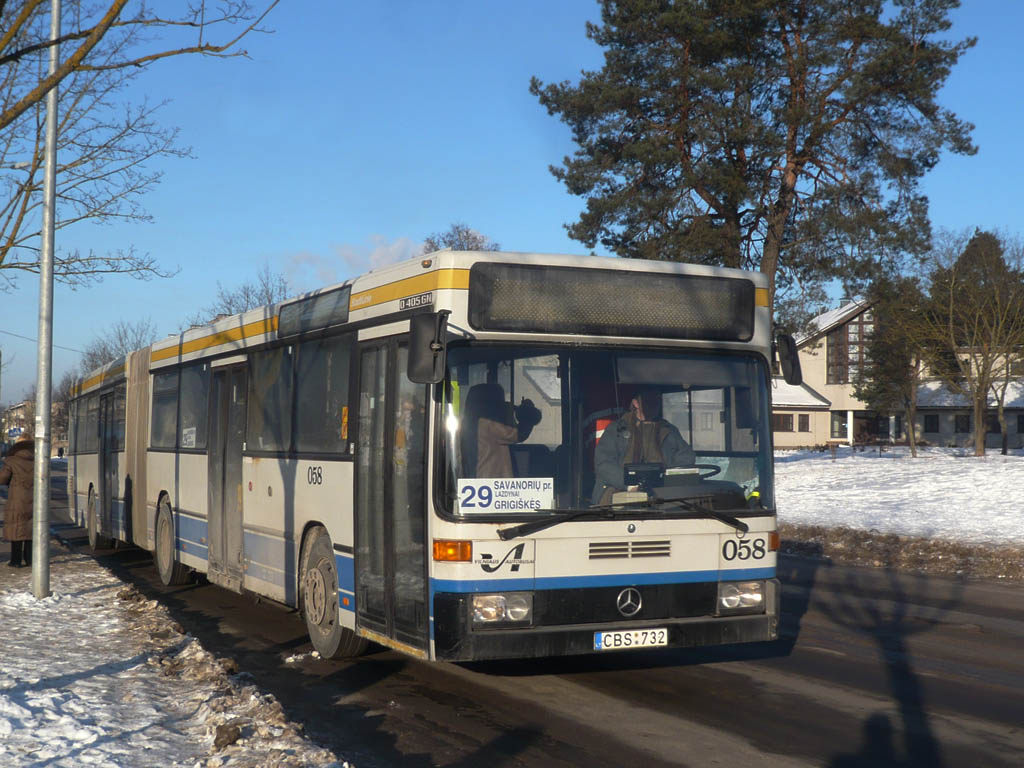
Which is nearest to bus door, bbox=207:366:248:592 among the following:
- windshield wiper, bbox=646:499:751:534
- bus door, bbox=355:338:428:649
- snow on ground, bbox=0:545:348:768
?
snow on ground, bbox=0:545:348:768

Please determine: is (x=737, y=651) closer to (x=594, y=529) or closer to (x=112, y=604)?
(x=594, y=529)

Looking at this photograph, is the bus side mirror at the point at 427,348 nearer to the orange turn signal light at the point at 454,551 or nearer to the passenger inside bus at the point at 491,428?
the passenger inside bus at the point at 491,428

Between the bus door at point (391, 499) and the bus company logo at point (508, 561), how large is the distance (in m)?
0.47

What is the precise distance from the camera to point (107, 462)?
19.0 metres

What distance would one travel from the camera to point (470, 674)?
8727mm

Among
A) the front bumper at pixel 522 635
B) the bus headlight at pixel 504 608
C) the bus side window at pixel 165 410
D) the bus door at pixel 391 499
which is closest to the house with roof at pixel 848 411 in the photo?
the bus side window at pixel 165 410

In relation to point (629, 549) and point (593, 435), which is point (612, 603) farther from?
point (593, 435)

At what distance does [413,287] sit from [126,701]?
11.1 feet

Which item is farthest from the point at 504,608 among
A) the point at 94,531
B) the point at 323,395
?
the point at 94,531

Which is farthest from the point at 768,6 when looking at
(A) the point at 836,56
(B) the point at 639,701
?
(B) the point at 639,701

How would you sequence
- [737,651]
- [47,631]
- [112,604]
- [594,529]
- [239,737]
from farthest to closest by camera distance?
[112,604]
[47,631]
[737,651]
[594,529]
[239,737]

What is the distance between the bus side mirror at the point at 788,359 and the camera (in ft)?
26.8

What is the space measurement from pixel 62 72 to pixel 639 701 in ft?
19.1

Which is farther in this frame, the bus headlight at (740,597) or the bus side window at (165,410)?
the bus side window at (165,410)
